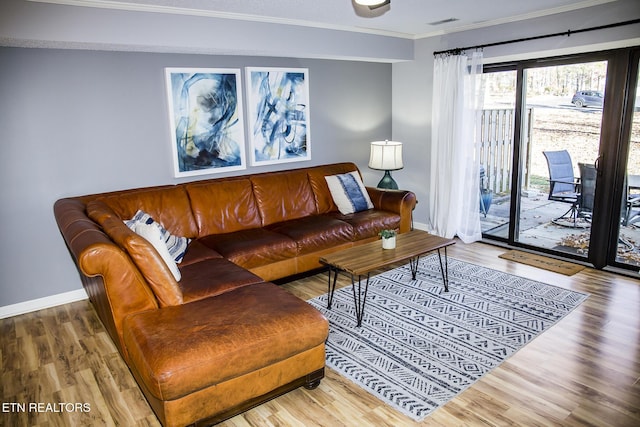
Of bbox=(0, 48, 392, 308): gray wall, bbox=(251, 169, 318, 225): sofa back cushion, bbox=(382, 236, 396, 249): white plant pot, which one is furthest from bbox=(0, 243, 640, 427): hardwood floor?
bbox=(251, 169, 318, 225): sofa back cushion

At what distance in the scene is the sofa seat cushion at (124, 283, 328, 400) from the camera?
2088mm

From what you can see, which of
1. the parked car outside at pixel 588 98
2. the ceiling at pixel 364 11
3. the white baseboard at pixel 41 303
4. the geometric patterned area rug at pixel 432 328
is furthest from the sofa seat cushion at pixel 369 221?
the white baseboard at pixel 41 303

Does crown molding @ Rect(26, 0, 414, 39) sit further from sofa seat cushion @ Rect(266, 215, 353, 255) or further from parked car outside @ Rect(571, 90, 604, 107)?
parked car outside @ Rect(571, 90, 604, 107)

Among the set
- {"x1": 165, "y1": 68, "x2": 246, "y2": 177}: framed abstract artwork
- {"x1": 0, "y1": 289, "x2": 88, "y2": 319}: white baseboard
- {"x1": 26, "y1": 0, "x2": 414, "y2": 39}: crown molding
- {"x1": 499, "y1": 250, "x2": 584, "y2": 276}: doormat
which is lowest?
{"x1": 0, "y1": 289, "x2": 88, "y2": 319}: white baseboard

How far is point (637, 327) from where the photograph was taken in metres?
3.21

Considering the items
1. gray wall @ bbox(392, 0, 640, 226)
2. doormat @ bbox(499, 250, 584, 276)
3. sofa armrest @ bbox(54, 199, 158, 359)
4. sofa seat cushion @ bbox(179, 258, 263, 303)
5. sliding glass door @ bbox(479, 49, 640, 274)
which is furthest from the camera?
doormat @ bbox(499, 250, 584, 276)

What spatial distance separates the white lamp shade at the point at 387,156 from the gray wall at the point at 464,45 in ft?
1.78

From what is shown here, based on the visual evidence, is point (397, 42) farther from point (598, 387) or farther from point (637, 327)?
point (598, 387)

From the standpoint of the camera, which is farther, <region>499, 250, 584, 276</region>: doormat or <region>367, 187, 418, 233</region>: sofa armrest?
<region>367, 187, 418, 233</region>: sofa armrest

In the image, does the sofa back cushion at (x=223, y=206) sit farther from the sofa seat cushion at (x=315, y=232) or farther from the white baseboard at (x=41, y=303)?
the white baseboard at (x=41, y=303)

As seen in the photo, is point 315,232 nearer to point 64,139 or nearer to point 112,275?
point 112,275

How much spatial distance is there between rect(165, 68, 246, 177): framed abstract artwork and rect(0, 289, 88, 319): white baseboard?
1398 millimetres

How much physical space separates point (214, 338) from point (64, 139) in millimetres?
2525

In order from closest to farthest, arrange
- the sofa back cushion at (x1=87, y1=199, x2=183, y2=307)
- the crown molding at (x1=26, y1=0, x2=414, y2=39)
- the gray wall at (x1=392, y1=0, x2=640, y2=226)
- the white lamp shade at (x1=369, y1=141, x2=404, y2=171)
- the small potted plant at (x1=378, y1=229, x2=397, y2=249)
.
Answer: the sofa back cushion at (x1=87, y1=199, x2=183, y2=307)
the crown molding at (x1=26, y1=0, x2=414, y2=39)
the small potted plant at (x1=378, y1=229, x2=397, y2=249)
the gray wall at (x1=392, y1=0, x2=640, y2=226)
the white lamp shade at (x1=369, y1=141, x2=404, y2=171)
